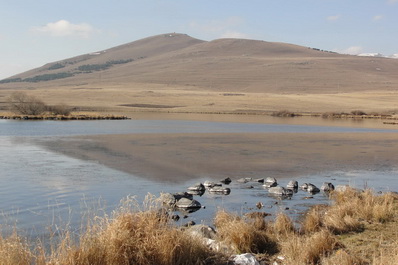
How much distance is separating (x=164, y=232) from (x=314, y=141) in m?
28.1

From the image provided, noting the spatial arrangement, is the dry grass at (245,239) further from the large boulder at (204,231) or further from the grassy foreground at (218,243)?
the large boulder at (204,231)

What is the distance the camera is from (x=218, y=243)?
26.1 ft

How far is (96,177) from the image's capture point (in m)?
17.3

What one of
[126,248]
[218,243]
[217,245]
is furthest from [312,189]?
[126,248]

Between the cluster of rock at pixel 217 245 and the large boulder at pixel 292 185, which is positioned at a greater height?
the cluster of rock at pixel 217 245

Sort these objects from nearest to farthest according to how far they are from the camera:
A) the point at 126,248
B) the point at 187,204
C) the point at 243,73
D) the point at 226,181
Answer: the point at 126,248, the point at 187,204, the point at 226,181, the point at 243,73

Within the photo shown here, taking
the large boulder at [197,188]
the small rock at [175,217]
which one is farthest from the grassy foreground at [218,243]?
the large boulder at [197,188]

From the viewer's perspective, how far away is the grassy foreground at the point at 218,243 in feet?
19.8

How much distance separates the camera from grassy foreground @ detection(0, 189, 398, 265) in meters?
6.04

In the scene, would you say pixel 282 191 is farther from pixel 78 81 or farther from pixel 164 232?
pixel 78 81

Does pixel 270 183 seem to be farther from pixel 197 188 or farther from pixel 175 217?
pixel 175 217

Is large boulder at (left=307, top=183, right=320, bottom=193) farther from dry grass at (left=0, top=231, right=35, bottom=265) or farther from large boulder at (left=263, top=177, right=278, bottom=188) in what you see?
dry grass at (left=0, top=231, right=35, bottom=265)

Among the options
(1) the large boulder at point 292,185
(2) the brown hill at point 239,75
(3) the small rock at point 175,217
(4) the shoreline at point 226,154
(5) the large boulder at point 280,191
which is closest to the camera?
(3) the small rock at point 175,217

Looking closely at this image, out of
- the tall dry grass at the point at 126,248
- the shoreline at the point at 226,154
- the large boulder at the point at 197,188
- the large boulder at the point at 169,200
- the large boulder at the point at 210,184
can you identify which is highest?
the tall dry grass at the point at 126,248
